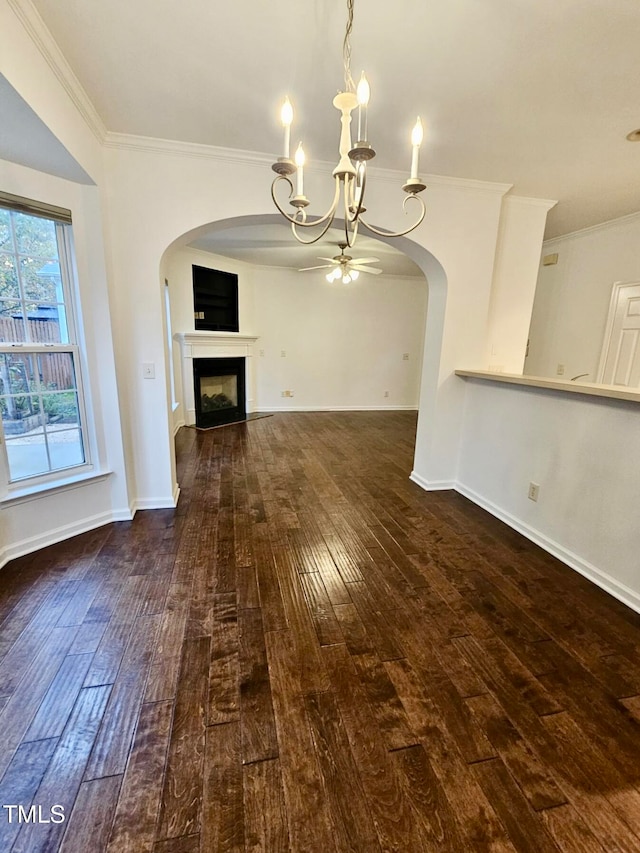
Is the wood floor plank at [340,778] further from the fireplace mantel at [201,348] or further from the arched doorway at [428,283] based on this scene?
the fireplace mantel at [201,348]

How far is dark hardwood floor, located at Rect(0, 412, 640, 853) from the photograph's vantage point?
1.07 m

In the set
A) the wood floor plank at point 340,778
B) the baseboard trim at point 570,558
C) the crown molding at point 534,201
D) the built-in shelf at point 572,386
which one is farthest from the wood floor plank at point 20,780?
the crown molding at point 534,201

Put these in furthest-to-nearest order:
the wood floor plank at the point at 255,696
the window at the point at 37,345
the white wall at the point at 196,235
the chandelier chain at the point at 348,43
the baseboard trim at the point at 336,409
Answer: the baseboard trim at the point at 336,409 → the white wall at the point at 196,235 → the window at the point at 37,345 → the chandelier chain at the point at 348,43 → the wood floor plank at the point at 255,696

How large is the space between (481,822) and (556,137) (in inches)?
133

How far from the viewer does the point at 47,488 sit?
7.73 feet

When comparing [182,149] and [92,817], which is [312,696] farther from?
[182,149]

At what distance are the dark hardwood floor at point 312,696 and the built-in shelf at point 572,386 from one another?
1110 mm

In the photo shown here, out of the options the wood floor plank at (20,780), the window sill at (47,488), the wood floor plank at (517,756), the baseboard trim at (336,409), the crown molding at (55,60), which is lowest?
the wood floor plank at (20,780)

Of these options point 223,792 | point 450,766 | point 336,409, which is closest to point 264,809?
point 223,792

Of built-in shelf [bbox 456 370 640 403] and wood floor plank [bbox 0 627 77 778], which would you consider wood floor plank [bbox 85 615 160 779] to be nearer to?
wood floor plank [bbox 0 627 77 778]

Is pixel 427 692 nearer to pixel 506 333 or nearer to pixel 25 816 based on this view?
pixel 25 816

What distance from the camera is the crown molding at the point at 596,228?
3.61 m

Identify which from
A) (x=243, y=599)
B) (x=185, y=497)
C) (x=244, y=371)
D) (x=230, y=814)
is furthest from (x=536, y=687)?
(x=244, y=371)

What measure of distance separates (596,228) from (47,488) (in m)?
5.56
